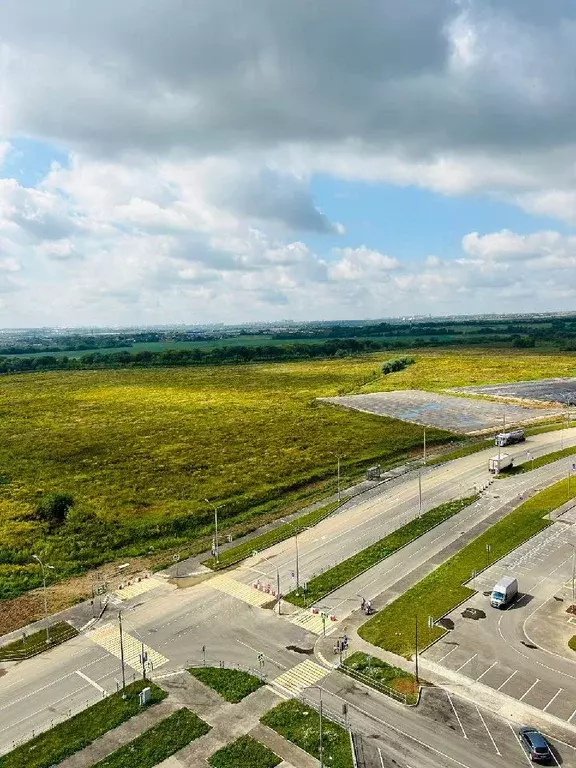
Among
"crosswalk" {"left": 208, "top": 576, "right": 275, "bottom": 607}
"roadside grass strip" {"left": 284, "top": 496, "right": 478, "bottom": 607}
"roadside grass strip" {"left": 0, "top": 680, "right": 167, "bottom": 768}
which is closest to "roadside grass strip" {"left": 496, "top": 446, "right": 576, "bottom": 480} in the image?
"roadside grass strip" {"left": 284, "top": 496, "right": 478, "bottom": 607}

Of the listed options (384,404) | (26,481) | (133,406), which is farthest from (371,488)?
(133,406)

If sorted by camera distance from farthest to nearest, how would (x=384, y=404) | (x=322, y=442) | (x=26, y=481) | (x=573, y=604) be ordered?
(x=384, y=404) → (x=322, y=442) → (x=26, y=481) → (x=573, y=604)

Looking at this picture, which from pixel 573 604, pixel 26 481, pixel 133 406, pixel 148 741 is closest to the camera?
pixel 148 741

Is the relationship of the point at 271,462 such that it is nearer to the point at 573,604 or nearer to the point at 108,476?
the point at 108,476

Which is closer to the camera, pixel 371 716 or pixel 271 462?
pixel 371 716

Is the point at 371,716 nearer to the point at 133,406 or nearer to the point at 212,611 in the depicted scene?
the point at 212,611
